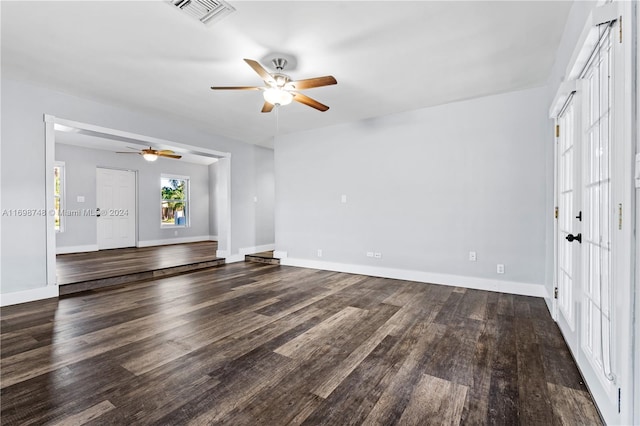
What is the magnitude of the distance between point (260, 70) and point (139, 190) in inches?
286

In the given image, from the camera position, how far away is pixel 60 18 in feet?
7.73

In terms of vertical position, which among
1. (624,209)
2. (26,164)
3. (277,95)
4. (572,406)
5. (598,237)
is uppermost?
(277,95)

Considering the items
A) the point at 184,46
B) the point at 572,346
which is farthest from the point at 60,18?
the point at 572,346

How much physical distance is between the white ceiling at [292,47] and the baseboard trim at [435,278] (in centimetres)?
246

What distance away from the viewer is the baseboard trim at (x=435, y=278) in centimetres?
375

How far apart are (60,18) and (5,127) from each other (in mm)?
2029

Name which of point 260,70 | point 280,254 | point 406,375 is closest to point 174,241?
point 280,254

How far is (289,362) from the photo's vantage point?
2.13 meters

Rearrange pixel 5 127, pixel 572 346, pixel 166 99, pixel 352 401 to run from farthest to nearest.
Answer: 1. pixel 166 99
2. pixel 5 127
3. pixel 572 346
4. pixel 352 401

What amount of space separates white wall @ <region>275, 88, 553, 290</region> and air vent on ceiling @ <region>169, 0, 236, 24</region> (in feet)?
10.1

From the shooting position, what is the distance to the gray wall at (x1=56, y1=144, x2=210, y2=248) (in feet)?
23.3

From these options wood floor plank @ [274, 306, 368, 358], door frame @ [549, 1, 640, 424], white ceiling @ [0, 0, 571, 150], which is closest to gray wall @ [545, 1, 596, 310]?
white ceiling @ [0, 0, 571, 150]

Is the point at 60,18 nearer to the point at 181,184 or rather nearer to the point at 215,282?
the point at 215,282

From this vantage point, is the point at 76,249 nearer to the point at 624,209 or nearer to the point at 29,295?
the point at 29,295
